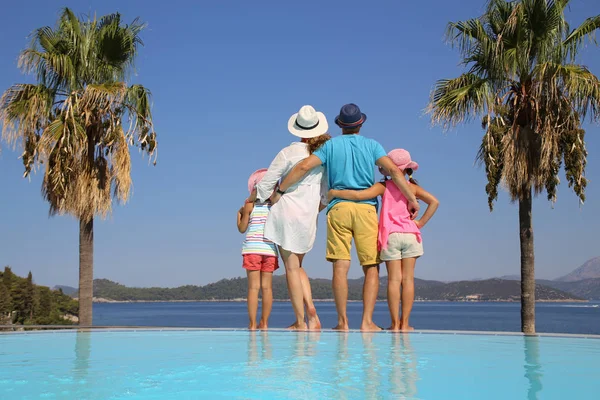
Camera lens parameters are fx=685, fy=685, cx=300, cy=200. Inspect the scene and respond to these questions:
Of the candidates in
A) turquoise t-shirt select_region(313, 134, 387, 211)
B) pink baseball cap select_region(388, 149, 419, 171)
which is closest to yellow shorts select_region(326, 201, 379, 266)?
turquoise t-shirt select_region(313, 134, 387, 211)

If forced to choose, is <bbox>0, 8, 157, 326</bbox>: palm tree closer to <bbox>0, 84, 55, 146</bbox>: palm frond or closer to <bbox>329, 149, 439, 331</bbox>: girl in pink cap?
<bbox>0, 84, 55, 146</bbox>: palm frond

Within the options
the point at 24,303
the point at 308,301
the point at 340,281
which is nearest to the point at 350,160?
the point at 340,281

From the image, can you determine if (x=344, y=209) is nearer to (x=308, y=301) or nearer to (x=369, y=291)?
(x=369, y=291)

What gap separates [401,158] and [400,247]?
92cm

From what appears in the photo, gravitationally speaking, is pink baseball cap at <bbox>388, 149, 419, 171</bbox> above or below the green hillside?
above

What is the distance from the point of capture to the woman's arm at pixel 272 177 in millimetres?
6887

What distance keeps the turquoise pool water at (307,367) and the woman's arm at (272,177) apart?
1495 millimetres

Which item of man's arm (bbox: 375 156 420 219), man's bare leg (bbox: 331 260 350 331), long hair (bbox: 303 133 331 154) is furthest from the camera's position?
long hair (bbox: 303 133 331 154)

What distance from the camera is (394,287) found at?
6.95 metres

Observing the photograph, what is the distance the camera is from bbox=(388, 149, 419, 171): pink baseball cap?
7.08 m

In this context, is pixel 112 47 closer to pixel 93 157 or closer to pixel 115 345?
pixel 93 157

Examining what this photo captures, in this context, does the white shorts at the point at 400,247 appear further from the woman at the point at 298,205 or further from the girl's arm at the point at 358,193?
the woman at the point at 298,205

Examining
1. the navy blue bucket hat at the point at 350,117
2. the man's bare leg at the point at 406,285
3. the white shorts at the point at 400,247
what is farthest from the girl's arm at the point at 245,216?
the man's bare leg at the point at 406,285

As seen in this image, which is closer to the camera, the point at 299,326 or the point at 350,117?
the point at 350,117
